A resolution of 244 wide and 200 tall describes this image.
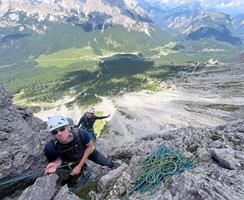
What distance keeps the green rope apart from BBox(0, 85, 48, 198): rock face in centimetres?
600

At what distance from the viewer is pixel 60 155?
1386 centimetres

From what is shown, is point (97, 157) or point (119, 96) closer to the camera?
point (97, 157)

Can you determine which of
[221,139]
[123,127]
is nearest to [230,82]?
[123,127]

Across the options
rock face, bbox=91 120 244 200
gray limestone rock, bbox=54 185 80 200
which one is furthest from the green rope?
gray limestone rock, bbox=54 185 80 200

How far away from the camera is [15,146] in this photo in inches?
665

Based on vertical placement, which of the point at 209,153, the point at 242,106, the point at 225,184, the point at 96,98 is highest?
the point at 225,184

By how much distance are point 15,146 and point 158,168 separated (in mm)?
7749

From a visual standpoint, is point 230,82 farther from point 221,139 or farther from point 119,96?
point 221,139

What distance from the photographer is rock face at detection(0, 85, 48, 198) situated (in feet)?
52.0

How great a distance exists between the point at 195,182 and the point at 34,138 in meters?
10.5

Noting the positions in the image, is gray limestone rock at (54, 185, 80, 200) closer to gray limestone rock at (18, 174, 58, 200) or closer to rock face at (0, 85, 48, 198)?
gray limestone rock at (18, 174, 58, 200)

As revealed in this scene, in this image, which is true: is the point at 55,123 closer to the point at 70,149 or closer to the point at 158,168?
the point at 70,149

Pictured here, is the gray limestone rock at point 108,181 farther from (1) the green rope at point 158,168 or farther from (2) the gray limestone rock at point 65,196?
(2) the gray limestone rock at point 65,196

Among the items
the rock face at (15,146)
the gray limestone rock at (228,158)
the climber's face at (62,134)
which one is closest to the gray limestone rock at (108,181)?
the climber's face at (62,134)
